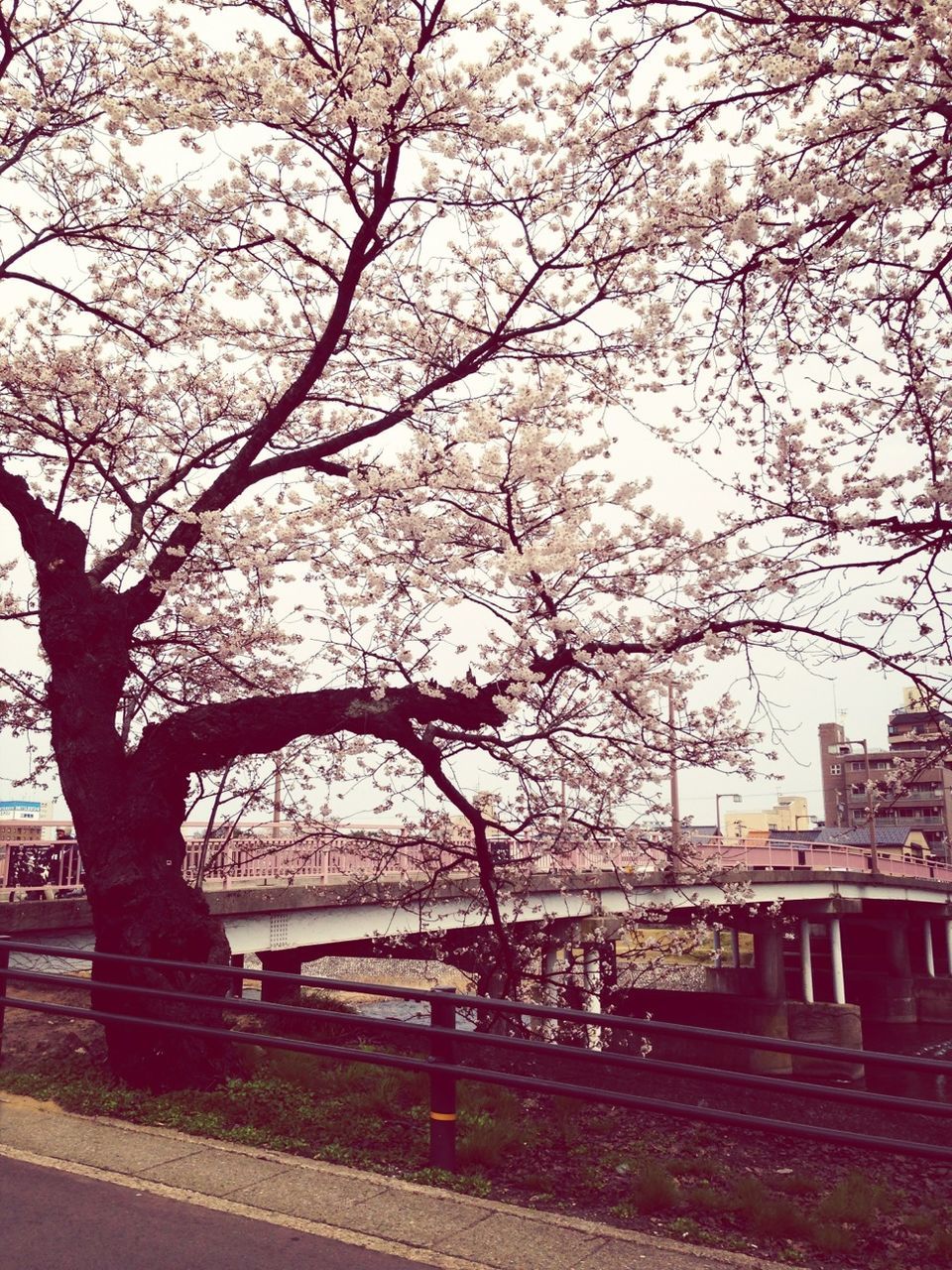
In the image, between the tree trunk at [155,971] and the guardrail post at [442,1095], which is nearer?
the guardrail post at [442,1095]

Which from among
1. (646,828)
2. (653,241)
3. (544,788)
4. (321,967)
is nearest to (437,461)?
(653,241)

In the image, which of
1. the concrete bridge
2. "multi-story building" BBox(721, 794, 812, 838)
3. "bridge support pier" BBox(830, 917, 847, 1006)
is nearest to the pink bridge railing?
the concrete bridge

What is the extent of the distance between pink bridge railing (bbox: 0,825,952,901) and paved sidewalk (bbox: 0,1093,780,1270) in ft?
15.3

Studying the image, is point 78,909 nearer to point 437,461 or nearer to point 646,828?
point 646,828

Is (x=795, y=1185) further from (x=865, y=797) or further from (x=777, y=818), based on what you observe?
(x=777, y=818)

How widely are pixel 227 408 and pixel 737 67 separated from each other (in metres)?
7.12

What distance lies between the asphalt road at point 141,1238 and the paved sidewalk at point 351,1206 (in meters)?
0.10

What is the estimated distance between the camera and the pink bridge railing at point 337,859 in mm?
11164

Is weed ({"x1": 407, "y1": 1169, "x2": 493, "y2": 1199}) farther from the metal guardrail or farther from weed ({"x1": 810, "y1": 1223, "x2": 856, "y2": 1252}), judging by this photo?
weed ({"x1": 810, "y1": 1223, "x2": 856, "y2": 1252})

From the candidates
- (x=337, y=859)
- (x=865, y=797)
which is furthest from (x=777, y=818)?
(x=337, y=859)

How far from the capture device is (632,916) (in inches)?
496

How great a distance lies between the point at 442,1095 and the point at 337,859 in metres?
16.2

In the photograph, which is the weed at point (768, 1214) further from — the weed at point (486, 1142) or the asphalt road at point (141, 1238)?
the asphalt road at point (141, 1238)

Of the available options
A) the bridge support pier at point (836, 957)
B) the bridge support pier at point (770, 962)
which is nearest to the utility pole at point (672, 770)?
the bridge support pier at point (770, 962)
